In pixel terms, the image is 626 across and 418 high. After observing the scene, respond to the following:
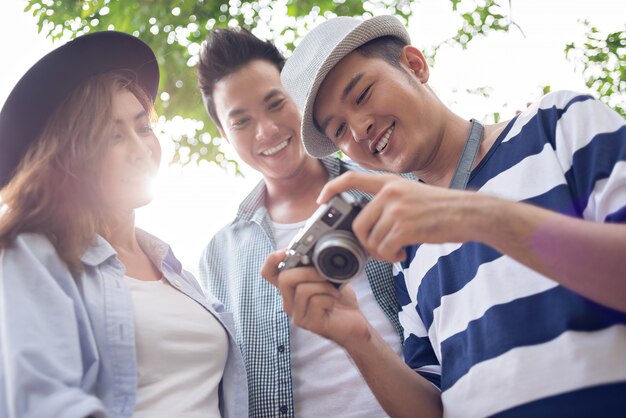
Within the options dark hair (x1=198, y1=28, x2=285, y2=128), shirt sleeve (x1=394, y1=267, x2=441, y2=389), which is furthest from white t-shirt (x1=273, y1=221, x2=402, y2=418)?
dark hair (x1=198, y1=28, x2=285, y2=128)

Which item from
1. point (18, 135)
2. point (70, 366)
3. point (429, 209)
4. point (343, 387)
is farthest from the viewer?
point (343, 387)

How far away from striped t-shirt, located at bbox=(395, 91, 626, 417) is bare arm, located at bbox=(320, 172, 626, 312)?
8 cm

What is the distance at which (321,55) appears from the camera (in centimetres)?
243

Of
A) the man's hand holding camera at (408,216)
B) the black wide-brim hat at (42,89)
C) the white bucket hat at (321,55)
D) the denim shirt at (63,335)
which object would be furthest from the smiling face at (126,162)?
the man's hand holding camera at (408,216)

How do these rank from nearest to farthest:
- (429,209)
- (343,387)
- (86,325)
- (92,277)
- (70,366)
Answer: (429,209)
(70,366)
(86,325)
(92,277)
(343,387)

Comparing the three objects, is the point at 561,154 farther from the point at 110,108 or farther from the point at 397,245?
the point at 110,108

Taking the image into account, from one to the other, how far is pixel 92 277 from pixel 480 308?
1.38 m

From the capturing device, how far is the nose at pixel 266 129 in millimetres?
3254

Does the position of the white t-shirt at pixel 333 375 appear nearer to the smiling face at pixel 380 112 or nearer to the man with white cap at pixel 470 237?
the man with white cap at pixel 470 237

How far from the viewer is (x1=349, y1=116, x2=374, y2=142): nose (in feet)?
7.64

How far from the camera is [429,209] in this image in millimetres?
1533

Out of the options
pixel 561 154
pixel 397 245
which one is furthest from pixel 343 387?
pixel 561 154

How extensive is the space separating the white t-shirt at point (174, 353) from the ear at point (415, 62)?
140cm

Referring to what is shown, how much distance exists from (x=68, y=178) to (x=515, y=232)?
66.5 inches
